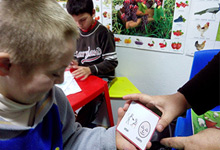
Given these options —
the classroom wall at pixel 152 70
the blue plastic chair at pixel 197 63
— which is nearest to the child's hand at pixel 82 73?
the classroom wall at pixel 152 70

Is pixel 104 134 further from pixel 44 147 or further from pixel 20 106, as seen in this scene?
pixel 20 106

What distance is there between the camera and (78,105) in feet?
2.63

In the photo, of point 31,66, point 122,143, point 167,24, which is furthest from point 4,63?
point 167,24

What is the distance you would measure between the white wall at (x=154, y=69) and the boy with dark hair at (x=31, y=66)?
1.25 meters

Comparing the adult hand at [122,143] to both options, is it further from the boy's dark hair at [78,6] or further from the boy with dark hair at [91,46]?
the boy's dark hair at [78,6]

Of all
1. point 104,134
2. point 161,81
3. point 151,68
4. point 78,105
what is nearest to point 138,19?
point 151,68

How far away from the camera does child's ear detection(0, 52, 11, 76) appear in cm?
33

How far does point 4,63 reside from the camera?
35 cm

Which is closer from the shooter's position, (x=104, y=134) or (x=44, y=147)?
(x=44, y=147)

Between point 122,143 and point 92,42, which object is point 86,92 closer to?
point 122,143

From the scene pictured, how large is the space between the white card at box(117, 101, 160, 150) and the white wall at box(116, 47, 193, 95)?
3.41 ft

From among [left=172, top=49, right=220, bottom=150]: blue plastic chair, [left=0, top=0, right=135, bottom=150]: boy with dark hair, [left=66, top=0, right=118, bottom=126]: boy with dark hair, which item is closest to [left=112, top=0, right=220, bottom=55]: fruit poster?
[left=66, top=0, right=118, bottom=126]: boy with dark hair

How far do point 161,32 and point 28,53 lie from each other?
1351mm

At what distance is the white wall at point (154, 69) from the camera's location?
148 cm
